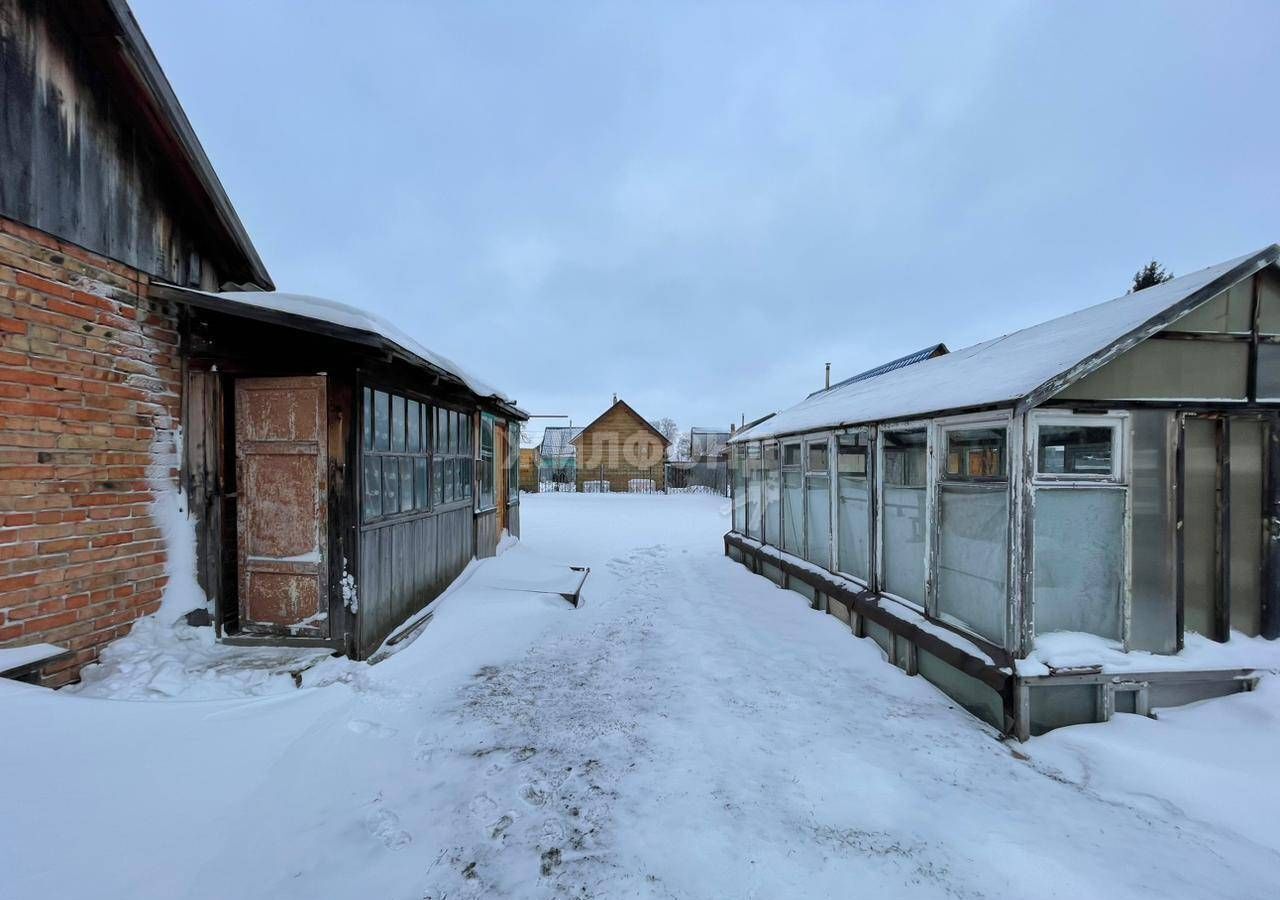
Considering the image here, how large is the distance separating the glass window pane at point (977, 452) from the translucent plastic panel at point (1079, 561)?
450 millimetres

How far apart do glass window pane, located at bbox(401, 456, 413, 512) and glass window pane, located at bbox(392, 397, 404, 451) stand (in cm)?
17

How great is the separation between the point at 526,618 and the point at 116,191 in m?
5.17

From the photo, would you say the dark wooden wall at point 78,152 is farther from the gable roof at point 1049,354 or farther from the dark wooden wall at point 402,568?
the gable roof at point 1049,354

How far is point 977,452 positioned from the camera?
4844mm

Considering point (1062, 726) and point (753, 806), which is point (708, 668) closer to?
point (753, 806)

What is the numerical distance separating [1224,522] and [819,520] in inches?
142

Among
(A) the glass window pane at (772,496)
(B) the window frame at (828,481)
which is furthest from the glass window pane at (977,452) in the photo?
(A) the glass window pane at (772,496)

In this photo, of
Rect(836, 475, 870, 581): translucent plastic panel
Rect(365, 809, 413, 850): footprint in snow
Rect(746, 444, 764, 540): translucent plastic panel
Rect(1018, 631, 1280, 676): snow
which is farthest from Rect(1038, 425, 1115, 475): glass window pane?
Rect(746, 444, 764, 540): translucent plastic panel

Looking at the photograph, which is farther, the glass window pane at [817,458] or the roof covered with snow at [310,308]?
the glass window pane at [817,458]

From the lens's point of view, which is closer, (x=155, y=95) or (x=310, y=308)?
(x=155, y=95)

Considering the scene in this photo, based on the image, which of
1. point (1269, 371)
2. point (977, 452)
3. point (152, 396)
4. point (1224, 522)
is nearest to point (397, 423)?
point (152, 396)

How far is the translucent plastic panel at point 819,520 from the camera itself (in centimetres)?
648

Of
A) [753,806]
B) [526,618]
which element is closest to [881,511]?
[753,806]

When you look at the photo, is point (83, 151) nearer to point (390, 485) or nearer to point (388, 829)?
point (390, 485)
